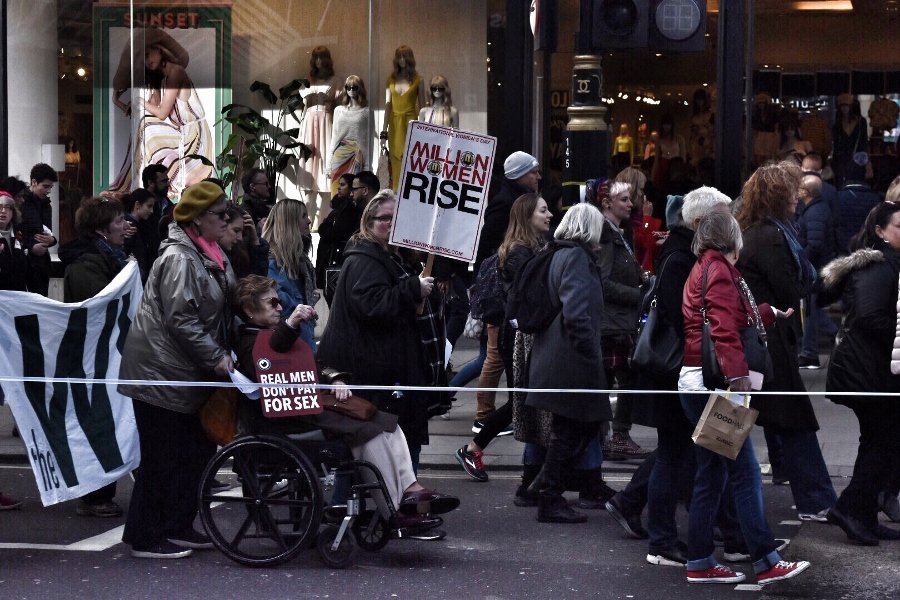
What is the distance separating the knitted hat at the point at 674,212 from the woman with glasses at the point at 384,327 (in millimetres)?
1194

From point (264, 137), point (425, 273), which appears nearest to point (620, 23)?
point (425, 273)

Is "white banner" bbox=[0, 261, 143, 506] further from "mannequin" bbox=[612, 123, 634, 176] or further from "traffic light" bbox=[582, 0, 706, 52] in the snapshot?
"mannequin" bbox=[612, 123, 634, 176]

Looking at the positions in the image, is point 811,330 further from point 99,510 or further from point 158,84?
point 99,510

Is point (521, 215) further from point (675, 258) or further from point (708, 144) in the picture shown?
point (708, 144)

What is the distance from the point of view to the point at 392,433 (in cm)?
695

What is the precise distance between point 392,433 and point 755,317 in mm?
1734

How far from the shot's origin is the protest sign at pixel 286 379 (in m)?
6.70

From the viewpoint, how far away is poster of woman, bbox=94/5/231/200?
15.8 meters

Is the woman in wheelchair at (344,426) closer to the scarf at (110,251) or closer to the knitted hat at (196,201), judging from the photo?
the knitted hat at (196,201)

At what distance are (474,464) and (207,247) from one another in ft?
8.26

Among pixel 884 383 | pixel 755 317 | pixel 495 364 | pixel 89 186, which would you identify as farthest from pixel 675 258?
pixel 89 186

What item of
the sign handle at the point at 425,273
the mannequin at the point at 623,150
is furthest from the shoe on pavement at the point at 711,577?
the mannequin at the point at 623,150

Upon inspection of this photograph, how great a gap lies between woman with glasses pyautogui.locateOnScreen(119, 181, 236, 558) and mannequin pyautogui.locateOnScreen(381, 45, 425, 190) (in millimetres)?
8114

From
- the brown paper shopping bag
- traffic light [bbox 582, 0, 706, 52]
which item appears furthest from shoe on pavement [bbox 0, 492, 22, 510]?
traffic light [bbox 582, 0, 706, 52]
